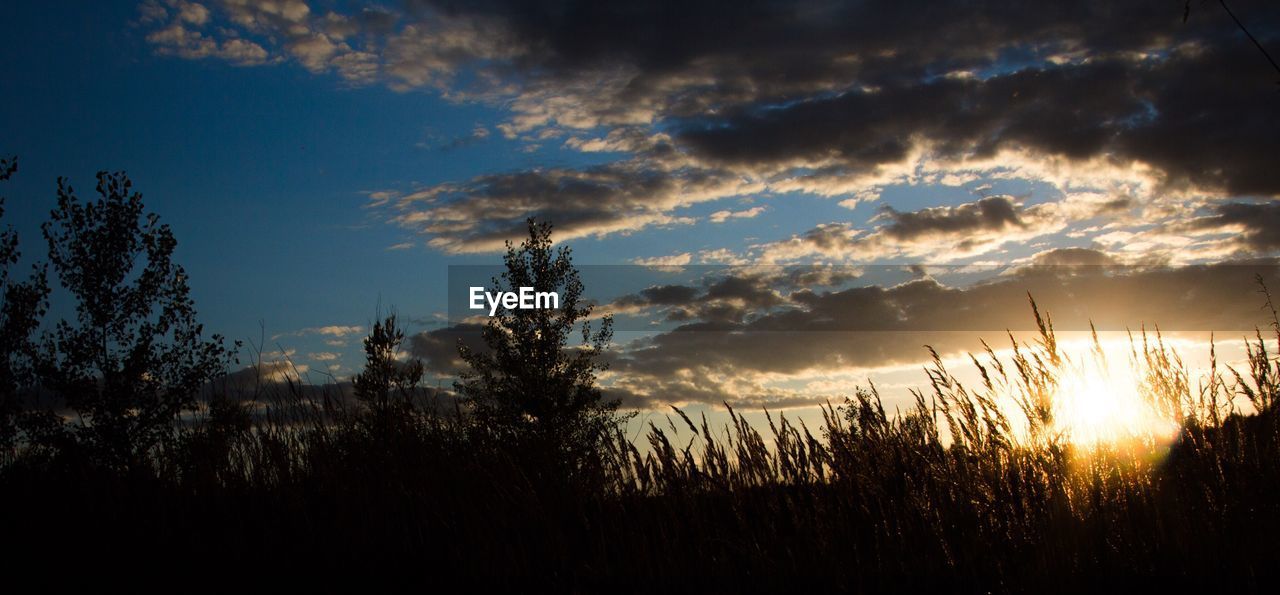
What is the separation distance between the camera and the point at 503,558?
5.91m

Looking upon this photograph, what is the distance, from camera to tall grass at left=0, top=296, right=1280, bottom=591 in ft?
15.9

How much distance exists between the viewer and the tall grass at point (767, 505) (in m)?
Answer: 4.84

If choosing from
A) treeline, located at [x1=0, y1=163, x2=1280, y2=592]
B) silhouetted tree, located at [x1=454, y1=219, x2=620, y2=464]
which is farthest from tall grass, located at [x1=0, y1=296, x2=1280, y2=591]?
silhouetted tree, located at [x1=454, y1=219, x2=620, y2=464]

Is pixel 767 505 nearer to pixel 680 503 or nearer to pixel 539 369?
pixel 680 503

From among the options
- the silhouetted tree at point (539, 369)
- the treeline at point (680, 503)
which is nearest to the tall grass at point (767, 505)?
the treeline at point (680, 503)

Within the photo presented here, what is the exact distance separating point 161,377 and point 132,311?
1.73 metres

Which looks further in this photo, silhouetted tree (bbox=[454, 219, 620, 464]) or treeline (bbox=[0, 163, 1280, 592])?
silhouetted tree (bbox=[454, 219, 620, 464])

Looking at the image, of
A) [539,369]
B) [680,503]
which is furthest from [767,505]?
[539,369]

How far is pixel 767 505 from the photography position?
591 cm

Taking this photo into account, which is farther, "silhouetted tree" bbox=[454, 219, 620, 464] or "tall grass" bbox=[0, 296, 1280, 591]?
"silhouetted tree" bbox=[454, 219, 620, 464]

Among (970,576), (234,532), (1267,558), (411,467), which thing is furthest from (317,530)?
(1267,558)

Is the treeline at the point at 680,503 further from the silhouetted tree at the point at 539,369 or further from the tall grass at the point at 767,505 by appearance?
the silhouetted tree at the point at 539,369

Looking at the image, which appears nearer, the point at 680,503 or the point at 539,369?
the point at 680,503

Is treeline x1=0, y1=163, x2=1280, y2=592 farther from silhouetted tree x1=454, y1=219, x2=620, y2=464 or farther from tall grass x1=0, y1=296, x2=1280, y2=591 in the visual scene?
silhouetted tree x1=454, y1=219, x2=620, y2=464
